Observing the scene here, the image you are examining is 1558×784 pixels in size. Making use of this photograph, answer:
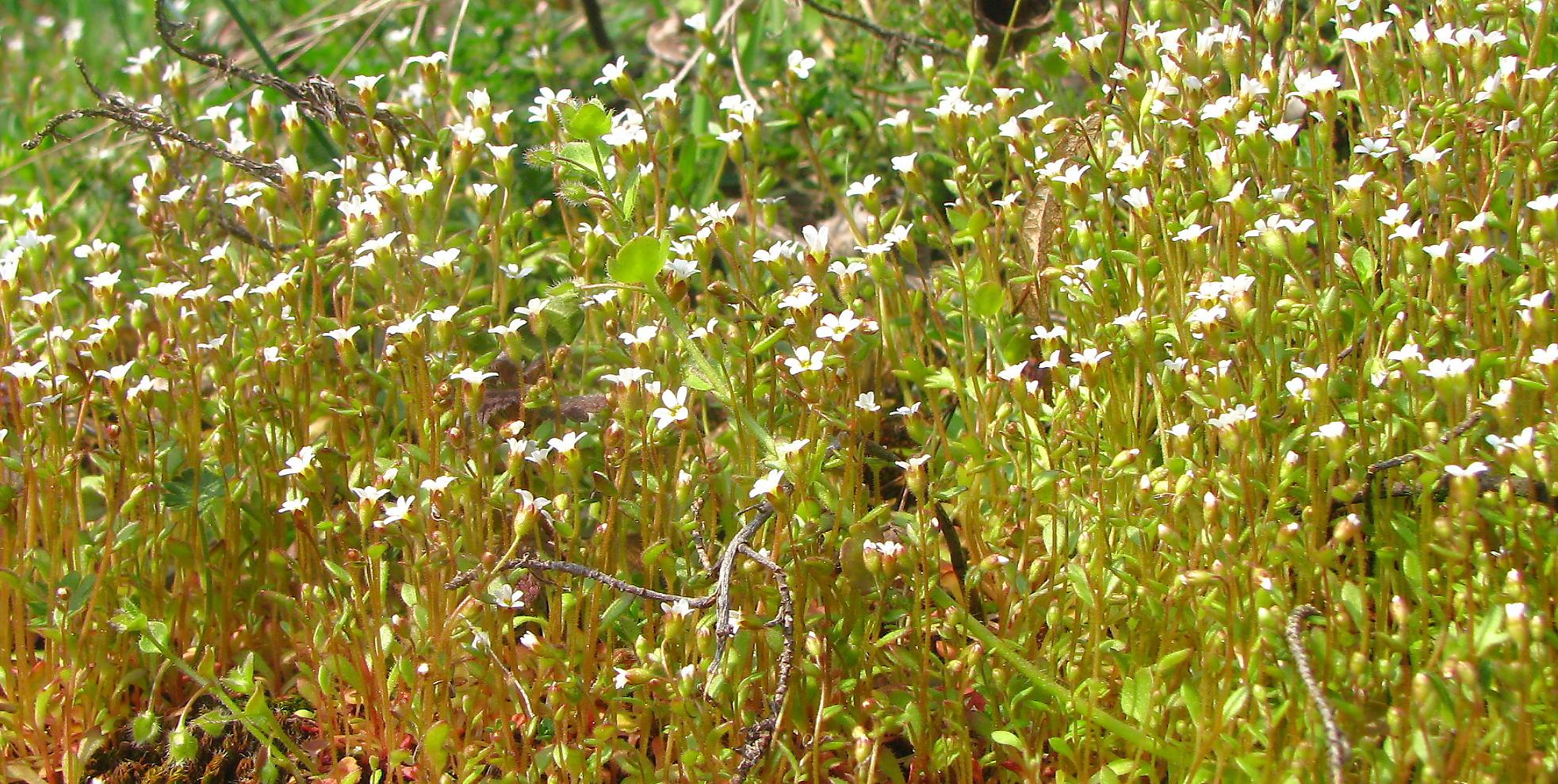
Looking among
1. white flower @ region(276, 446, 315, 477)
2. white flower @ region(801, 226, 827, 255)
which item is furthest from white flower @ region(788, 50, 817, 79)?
white flower @ region(276, 446, 315, 477)

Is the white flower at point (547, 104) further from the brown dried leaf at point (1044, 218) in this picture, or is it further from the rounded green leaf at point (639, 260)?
the brown dried leaf at point (1044, 218)

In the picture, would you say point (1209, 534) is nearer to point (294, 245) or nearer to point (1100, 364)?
point (1100, 364)

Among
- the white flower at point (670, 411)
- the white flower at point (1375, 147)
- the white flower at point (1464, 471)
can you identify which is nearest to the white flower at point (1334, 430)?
the white flower at point (1464, 471)

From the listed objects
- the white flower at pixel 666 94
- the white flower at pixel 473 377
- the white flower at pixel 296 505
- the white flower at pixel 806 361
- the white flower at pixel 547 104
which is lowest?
the white flower at pixel 806 361

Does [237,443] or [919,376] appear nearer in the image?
[919,376]

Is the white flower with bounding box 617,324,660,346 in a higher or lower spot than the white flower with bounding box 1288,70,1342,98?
higher

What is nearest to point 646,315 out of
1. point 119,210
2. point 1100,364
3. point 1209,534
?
point 1100,364

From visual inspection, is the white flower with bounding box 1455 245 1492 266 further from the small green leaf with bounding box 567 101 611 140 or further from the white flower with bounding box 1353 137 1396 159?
the small green leaf with bounding box 567 101 611 140
